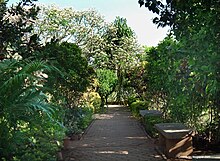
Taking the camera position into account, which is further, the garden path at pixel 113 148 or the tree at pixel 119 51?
the tree at pixel 119 51

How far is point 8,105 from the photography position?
470 centimetres

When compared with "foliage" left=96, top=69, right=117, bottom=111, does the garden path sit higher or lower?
lower

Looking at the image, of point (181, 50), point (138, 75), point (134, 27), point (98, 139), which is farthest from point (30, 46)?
point (134, 27)

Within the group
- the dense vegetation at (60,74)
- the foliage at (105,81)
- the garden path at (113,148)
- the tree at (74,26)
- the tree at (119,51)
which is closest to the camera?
the dense vegetation at (60,74)

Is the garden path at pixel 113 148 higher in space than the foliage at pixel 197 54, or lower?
lower

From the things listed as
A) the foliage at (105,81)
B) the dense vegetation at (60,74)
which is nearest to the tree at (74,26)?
the foliage at (105,81)

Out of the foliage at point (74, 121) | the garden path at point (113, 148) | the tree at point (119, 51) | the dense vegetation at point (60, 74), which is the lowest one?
the garden path at point (113, 148)

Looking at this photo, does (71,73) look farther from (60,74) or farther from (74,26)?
(74,26)

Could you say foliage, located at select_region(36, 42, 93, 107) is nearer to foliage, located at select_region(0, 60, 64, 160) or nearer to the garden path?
the garden path

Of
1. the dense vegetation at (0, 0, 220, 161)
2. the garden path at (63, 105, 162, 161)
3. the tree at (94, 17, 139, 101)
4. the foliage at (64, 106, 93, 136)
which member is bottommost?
the garden path at (63, 105, 162, 161)

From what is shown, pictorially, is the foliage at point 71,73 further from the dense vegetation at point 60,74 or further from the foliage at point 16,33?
the foliage at point 16,33

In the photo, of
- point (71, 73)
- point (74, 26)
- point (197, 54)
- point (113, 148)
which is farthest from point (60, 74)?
point (74, 26)

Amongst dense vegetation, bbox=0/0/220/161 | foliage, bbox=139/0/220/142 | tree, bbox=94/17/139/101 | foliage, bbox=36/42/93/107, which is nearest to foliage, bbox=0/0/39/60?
dense vegetation, bbox=0/0/220/161

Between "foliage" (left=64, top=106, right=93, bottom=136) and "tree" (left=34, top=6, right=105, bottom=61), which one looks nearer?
"foliage" (left=64, top=106, right=93, bottom=136)
